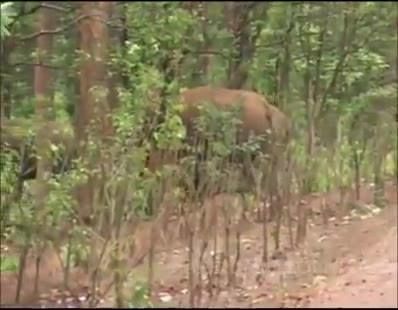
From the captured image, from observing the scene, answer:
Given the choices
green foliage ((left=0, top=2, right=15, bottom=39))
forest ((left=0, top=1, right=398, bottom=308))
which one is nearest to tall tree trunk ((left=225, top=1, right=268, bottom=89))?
forest ((left=0, top=1, right=398, bottom=308))

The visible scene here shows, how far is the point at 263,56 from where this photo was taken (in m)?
8.39

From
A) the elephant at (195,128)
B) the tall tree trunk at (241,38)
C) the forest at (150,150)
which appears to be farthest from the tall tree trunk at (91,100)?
the tall tree trunk at (241,38)

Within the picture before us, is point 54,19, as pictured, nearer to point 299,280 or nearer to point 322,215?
point 299,280

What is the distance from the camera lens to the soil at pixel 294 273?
6641 mm

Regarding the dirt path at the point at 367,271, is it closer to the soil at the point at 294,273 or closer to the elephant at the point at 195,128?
the soil at the point at 294,273

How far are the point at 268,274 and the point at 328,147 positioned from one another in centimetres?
188

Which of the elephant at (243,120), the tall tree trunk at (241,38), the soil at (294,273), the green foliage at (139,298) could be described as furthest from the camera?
the elephant at (243,120)

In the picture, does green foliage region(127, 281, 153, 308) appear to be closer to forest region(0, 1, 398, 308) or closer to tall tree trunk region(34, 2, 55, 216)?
forest region(0, 1, 398, 308)

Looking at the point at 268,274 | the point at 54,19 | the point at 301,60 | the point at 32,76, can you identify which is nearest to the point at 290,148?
the point at 301,60

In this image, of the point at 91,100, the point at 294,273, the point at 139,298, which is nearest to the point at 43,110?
the point at 91,100

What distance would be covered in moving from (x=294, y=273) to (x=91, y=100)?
6.59ft

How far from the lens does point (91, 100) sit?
23.2 ft

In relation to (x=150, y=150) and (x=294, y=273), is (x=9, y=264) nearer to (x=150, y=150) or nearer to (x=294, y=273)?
(x=150, y=150)

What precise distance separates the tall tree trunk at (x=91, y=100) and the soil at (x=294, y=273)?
0.45m
